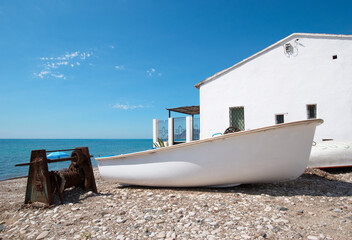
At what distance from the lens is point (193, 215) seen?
259cm

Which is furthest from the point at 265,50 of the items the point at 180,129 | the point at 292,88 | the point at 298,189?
the point at 180,129

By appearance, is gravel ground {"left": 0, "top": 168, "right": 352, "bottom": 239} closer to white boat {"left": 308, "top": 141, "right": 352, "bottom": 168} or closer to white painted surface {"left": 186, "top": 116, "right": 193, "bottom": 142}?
white boat {"left": 308, "top": 141, "right": 352, "bottom": 168}

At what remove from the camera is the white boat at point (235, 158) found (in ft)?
10.3

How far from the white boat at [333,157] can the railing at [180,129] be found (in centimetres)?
832

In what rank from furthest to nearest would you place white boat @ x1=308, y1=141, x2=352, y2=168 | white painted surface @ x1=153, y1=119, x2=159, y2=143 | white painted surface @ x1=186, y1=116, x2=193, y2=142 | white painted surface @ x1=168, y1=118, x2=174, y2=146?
white painted surface @ x1=153, y1=119, x2=159, y2=143
white painted surface @ x1=168, y1=118, x2=174, y2=146
white painted surface @ x1=186, y1=116, x2=193, y2=142
white boat @ x1=308, y1=141, x2=352, y2=168

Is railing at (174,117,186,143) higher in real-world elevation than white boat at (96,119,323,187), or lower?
higher

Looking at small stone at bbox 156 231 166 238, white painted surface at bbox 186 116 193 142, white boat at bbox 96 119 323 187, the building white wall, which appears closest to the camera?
small stone at bbox 156 231 166 238

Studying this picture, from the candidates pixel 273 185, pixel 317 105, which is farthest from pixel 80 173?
pixel 317 105

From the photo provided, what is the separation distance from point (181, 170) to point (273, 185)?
2081mm

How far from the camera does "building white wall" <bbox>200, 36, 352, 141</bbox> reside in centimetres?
756

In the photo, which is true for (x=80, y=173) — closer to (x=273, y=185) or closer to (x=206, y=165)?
(x=206, y=165)

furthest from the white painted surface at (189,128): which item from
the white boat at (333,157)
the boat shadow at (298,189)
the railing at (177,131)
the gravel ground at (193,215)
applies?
the gravel ground at (193,215)

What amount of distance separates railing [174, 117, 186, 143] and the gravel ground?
372 inches

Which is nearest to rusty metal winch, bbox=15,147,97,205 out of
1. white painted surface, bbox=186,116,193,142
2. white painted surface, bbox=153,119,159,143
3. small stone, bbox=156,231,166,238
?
small stone, bbox=156,231,166,238
